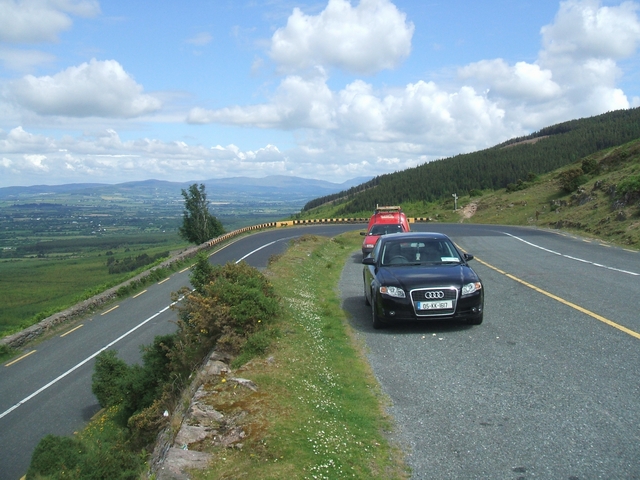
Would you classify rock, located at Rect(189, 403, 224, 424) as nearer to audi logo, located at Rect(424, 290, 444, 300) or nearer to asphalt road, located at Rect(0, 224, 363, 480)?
audi logo, located at Rect(424, 290, 444, 300)

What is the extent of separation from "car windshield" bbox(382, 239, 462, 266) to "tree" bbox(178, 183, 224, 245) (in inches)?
2106

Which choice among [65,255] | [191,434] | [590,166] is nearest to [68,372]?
[191,434]

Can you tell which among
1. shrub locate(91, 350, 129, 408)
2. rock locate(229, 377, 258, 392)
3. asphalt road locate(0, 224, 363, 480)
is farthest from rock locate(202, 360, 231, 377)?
shrub locate(91, 350, 129, 408)

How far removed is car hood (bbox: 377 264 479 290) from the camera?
952 cm

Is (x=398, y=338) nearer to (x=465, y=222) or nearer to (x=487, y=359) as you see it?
(x=487, y=359)

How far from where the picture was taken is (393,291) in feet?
31.4

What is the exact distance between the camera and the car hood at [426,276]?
9.52 m

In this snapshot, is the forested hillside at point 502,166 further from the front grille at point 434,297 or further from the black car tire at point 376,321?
the front grille at point 434,297

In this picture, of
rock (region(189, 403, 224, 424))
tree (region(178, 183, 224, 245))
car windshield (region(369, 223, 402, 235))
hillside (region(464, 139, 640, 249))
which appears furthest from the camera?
tree (region(178, 183, 224, 245))

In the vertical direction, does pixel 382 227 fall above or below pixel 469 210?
above

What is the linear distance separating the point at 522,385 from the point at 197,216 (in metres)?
60.3

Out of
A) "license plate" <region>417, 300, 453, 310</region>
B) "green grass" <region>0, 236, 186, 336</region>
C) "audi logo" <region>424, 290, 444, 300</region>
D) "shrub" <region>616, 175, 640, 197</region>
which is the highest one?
"shrub" <region>616, 175, 640, 197</region>

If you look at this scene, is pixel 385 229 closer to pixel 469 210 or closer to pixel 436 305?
pixel 436 305

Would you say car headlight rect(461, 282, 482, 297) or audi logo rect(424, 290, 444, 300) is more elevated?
car headlight rect(461, 282, 482, 297)
